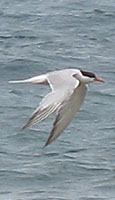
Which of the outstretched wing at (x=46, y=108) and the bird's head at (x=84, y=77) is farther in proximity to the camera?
the bird's head at (x=84, y=77)

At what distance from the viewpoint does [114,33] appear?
1745cm

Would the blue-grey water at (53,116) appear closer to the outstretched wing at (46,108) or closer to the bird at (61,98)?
the bird at (61,98)

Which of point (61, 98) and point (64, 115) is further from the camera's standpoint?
point (64, 115)

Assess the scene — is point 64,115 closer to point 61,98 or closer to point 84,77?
point 61,98

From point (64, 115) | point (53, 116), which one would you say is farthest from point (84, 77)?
point (53, 116)

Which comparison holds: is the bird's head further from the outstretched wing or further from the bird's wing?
the outstretched wing

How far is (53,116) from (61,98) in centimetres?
550

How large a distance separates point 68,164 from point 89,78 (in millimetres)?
3234

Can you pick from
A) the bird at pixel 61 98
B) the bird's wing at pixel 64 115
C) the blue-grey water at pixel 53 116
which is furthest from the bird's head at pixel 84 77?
the blue-grey water at pixel 53 116

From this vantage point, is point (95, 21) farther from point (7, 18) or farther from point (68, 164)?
point (68, 164)

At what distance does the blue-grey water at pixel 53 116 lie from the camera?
1238cm

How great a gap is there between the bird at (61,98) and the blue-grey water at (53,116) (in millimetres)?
2201

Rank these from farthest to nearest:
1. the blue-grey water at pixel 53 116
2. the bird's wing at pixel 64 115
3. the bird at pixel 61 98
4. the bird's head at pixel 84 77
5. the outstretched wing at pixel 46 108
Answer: the blue-grey water at pixel 53 116 < the bird's head at pixel 84 77 < the bird's wing at pixel 64 115 < the bird at pixel 61 98 < the outstretched wing at pixel 46 108

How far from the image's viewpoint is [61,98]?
8.77m
